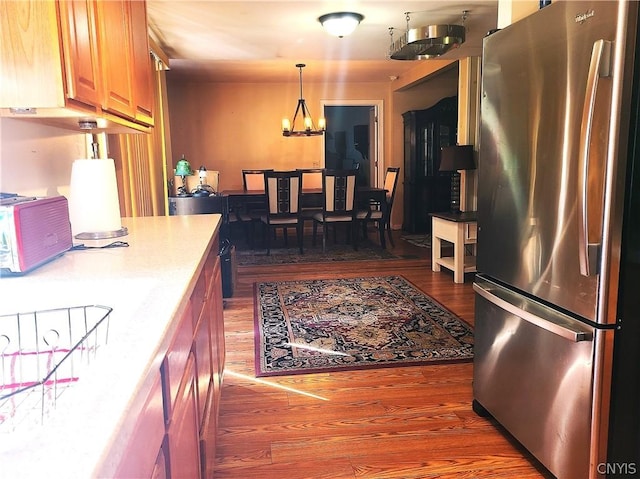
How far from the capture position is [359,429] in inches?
79.7

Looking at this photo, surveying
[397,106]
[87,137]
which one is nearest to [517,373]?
[87,137]

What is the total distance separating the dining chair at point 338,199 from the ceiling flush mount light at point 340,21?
2.13m

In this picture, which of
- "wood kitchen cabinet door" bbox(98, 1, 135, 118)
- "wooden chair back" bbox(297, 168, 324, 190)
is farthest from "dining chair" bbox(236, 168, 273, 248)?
"wood kitchen cabinet door" bbox(98, 1, 135, 118)

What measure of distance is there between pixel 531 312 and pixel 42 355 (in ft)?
4.78

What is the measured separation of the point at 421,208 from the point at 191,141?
3.69 m

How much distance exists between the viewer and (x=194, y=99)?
716 cm

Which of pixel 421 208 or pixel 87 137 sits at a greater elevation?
pixel 87 137

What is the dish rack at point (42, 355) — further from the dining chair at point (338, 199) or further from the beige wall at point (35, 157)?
the dining chair at point (338, 199)

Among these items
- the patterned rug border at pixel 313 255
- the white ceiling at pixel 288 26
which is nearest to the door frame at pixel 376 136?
the patterned rug border at pixel 313 255

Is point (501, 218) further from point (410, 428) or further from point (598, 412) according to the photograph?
point (410, 428)

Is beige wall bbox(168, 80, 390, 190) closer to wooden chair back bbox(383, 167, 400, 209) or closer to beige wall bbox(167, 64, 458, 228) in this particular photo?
beige wall bbox(167, 64, 458, 228)

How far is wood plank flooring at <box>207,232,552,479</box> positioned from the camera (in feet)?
5.78

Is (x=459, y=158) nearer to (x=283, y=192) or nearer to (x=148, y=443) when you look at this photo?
(x=283, y=192)

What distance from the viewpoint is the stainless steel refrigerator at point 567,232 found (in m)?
1.30
